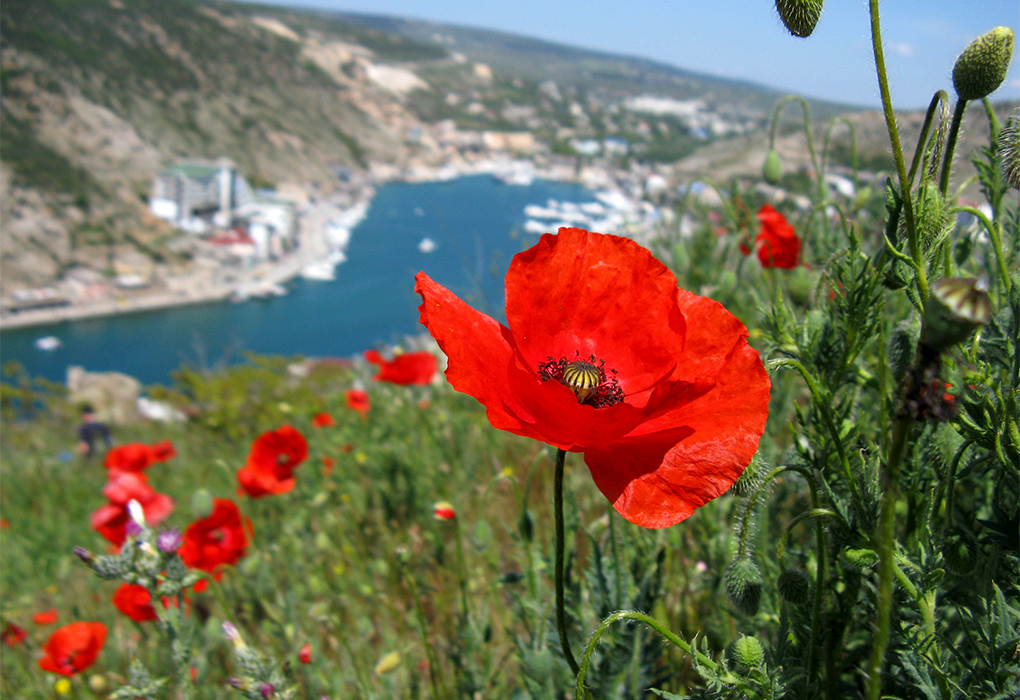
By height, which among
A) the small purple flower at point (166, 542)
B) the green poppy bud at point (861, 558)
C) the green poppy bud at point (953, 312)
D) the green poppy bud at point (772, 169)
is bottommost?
the small purple flower at point (166, 542)

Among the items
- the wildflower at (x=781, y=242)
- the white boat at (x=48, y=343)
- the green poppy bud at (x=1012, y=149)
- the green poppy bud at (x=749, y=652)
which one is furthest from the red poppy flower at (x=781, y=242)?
the white boat at (x=48, y=343)

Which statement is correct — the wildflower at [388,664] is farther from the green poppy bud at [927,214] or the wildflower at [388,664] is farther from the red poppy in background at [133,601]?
the green poppy bud at [927,214]

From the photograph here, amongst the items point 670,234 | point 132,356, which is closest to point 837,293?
point 670,234

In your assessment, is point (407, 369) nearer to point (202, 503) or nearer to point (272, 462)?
point (272, 462)

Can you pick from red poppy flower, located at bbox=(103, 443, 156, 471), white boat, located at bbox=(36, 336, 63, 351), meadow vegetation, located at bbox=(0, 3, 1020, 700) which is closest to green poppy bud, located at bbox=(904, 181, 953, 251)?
meadow vegetation, located at bbox=(0, 3, 1020, 700)

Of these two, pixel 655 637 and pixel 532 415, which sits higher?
pixel 532 415

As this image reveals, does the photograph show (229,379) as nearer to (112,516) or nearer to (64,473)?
(64,473)

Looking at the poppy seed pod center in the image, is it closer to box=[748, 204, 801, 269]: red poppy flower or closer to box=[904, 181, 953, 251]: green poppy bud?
box=[904, 181, 953, 251]: green poppy bud
